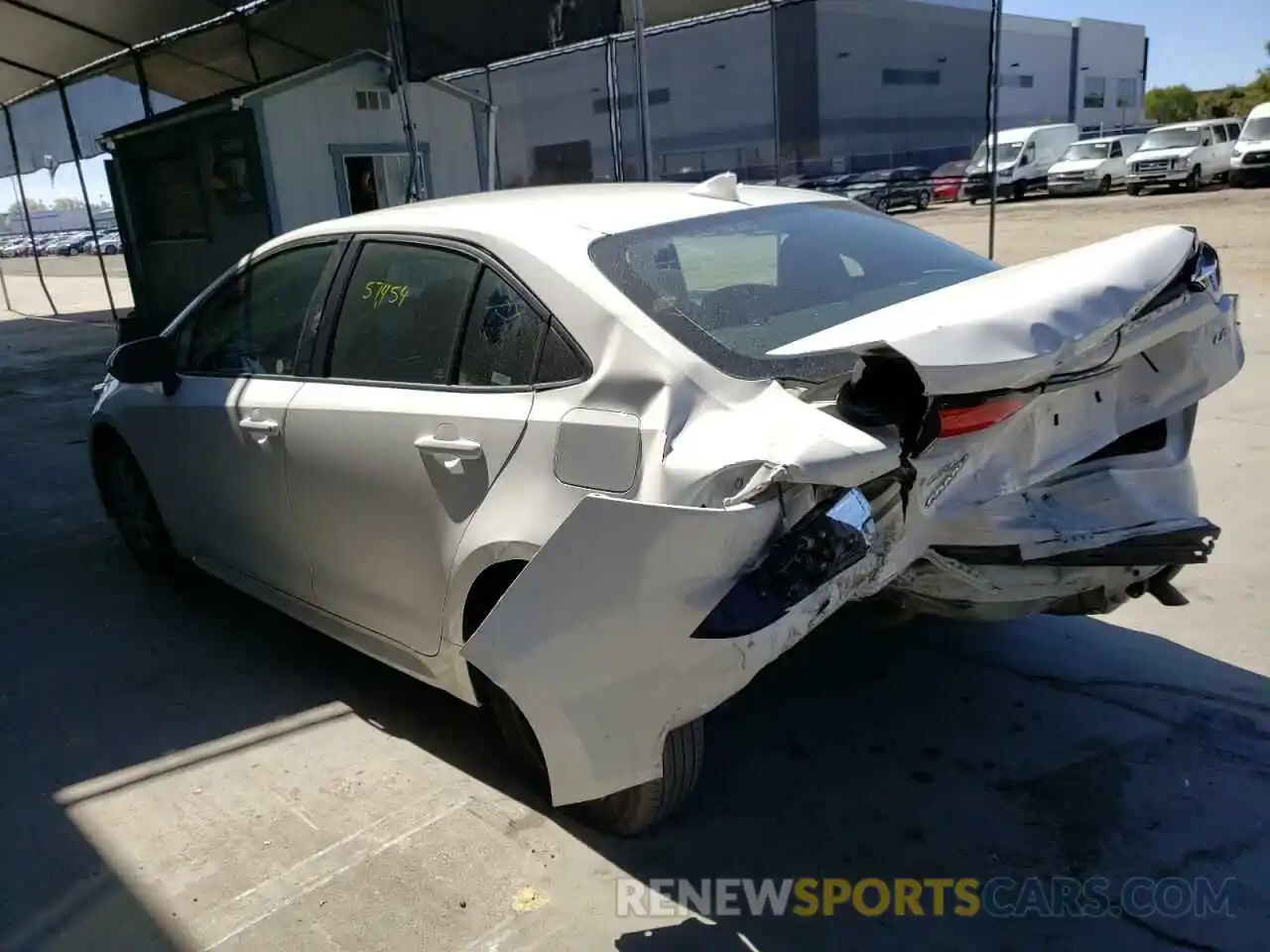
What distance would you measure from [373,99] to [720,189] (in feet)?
30.5

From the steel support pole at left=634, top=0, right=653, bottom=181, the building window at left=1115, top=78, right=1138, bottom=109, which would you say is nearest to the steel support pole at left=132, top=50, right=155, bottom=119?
the steel support pole at left=634, top=0, right=653, bottom=181

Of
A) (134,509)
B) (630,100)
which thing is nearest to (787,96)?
(630,100)

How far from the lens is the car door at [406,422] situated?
2734 mm

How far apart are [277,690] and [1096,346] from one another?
304cm

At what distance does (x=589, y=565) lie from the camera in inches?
87.4

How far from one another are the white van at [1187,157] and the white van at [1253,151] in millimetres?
530

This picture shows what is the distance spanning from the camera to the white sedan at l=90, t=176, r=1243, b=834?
2164 mm

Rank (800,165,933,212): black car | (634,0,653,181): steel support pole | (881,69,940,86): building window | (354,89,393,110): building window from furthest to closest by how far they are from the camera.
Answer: (881,69,940,86): building window, (800,165,933,212): black car, (354,89,393,110): building window, (634,0,653,181): steel support pole

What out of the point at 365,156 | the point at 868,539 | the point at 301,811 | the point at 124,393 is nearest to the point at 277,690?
the point at 301,811

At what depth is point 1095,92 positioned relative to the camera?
2491 inches

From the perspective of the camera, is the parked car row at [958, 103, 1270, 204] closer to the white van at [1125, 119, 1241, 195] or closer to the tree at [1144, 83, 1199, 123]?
the white van at [1125, 119, 1241, 195]

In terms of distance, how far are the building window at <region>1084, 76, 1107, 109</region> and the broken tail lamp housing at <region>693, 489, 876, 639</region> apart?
7026 centimetres

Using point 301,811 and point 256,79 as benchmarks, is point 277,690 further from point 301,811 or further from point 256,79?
point 256,79

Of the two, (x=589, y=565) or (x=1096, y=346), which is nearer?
(x=589, y=565)
